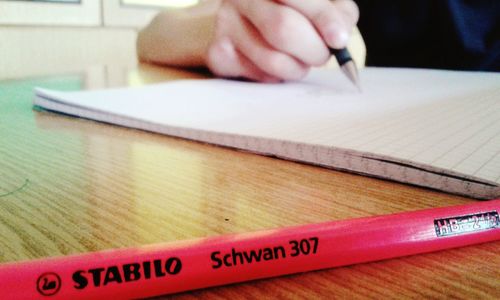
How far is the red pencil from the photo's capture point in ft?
0.38

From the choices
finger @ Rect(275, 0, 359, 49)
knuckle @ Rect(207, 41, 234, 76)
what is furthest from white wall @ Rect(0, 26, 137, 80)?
finger @ Rect(275, 0, 359, 49)

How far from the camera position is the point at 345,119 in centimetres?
31

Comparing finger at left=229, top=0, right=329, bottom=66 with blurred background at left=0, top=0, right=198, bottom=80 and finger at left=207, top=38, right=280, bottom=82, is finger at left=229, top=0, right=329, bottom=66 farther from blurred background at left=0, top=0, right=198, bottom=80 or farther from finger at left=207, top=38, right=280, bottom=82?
blurred background at left=0, top=0, right=198, bottom=80

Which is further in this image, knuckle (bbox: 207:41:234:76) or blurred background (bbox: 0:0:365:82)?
blurred background (bbox: 0:0:365:82)

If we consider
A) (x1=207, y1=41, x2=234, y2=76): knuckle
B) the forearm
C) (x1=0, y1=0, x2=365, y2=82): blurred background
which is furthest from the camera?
(x1=0, y1=0, x2=365, y2=82): blurred background

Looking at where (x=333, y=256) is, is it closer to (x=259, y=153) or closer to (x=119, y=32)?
(x=259, y=153)

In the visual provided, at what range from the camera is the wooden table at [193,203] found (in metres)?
0.13

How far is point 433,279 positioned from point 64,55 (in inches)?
50.3

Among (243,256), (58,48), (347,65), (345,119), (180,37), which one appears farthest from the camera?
(58,48)

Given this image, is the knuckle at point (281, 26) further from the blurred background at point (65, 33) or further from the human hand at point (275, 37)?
the blurred background at point (65, 33)

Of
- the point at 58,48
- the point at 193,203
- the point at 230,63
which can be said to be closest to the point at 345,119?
the point at 193,203

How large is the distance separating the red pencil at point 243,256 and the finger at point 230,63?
1.25 feet

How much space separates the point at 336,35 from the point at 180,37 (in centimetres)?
32

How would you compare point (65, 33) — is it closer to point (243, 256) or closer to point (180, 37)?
point (180, 37)
